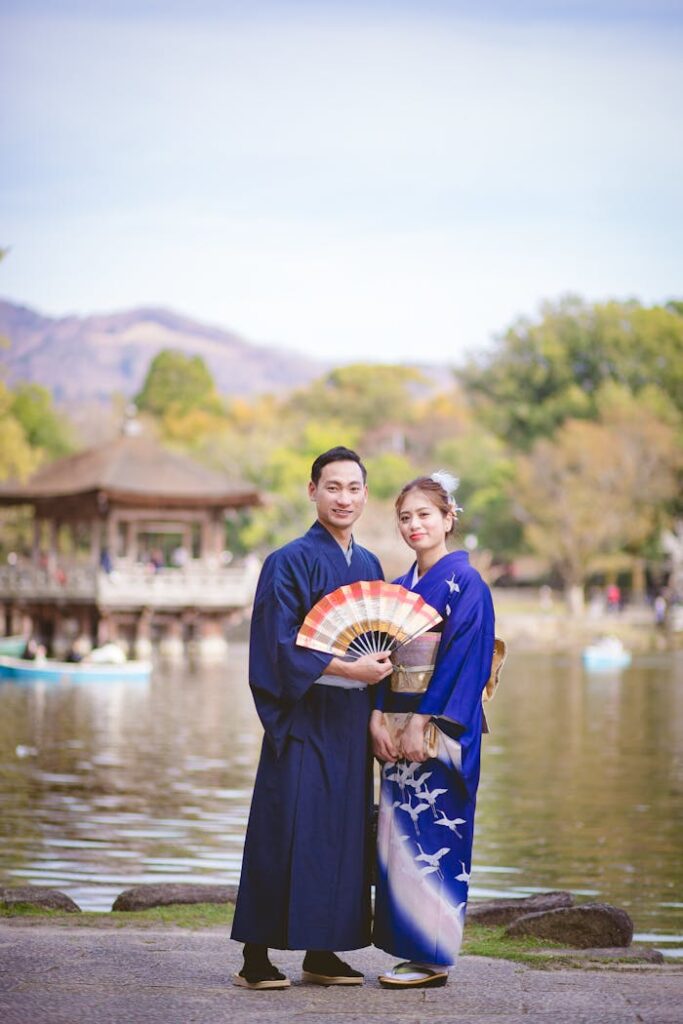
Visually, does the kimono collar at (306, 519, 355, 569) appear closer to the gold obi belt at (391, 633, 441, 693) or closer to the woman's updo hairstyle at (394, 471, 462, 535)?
the woman's updo hairstyle at (394, 471, 462, 535)

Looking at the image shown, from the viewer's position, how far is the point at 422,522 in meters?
5.26

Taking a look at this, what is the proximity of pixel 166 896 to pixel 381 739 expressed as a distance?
100 inches

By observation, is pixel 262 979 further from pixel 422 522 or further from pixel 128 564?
pixel 128 564

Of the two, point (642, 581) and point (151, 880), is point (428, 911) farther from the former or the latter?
point (642, 581)

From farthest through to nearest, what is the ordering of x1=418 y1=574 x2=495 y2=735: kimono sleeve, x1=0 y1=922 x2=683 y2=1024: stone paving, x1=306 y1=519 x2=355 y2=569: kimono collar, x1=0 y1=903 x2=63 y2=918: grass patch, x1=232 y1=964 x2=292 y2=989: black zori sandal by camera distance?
x1=0 y1=903 x2=63 y2=918: grass patch
x1=306 y1=519 x2=355 y2=569: kimono collar
x1=418 y1=574 x2=495 y2=735: kimono sleeve
x1=232 y1=964 x2=292 y2=989: black zori sandal
x1=0 y1=922 x2=683 y2=1024: stone paving

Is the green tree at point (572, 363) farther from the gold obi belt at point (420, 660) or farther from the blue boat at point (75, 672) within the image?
the gold obi belt at point (420, 660)

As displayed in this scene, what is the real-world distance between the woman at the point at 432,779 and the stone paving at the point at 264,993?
178mm

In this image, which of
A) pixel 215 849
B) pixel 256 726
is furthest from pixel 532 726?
pixel 215 849

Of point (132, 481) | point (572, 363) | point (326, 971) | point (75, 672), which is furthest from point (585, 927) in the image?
point (572, 363)

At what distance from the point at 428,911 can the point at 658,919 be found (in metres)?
3.64

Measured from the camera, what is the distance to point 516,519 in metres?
53.2

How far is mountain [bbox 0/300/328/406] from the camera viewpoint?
4345 inches

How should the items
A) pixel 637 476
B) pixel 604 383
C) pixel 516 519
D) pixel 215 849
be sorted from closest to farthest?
pixel 215 849 → pixel 637 476 → pixel 516 519 → pixel 604 383

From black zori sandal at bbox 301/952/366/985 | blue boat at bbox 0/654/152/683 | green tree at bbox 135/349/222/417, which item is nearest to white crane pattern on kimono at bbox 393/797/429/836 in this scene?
black zori sandal at bbox 301/952/366/985
